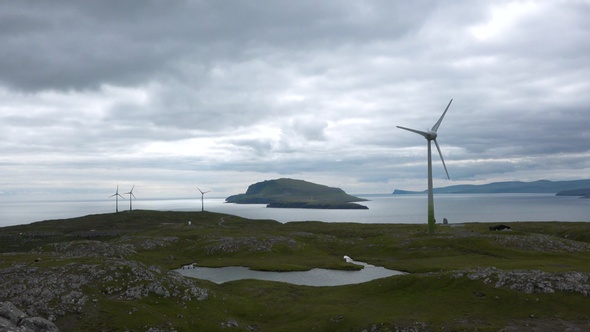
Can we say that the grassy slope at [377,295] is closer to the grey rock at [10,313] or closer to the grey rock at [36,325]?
the grey rock at [36,325]

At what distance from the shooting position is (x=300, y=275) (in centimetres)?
7925

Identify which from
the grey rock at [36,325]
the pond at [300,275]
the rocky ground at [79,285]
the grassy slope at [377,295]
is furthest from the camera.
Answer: the pond at [300,275]

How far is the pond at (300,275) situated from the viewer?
72875 millimetres

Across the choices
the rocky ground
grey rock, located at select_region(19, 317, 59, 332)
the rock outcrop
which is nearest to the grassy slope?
the rocky ground

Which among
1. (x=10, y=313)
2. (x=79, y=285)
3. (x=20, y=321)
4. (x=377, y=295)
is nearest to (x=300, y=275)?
(x=377, y=295)

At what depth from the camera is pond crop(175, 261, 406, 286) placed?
239 feet

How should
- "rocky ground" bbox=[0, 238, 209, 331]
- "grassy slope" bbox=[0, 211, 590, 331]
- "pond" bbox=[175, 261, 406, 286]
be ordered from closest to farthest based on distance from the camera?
1. "grassy slope" bbox=[0, 211, 590, 331]
2. "rocky ground" bbox=[0, 238, 209, 331]
3. "pond" bbox=[175, 261, 406, 286]

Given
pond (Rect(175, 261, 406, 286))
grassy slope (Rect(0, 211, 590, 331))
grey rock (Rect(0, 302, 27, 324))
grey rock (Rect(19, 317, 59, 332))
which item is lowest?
pond (Rect(175, 261, 406, 286))

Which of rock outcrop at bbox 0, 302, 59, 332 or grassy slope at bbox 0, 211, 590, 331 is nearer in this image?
rock outcrop at bbox 0, 302, 59, 332

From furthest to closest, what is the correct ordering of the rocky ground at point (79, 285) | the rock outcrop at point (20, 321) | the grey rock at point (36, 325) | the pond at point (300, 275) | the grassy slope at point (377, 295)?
the pond at point (300, 275) → the rocky ground at point (79, 285) → the grassy slope at point (377, 295) → the grey rock at point (36, 325) → the rock outcrop at point (20, 321)

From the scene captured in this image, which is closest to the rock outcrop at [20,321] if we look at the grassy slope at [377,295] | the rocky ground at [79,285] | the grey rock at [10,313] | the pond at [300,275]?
the grey rock at [10,313]

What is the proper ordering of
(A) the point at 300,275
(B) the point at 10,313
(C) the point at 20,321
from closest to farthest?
(B) the point at 10,313 < (C) the point at 20,321 < (A) the point at 300,275

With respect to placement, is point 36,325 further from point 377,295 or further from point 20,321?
point 377,295

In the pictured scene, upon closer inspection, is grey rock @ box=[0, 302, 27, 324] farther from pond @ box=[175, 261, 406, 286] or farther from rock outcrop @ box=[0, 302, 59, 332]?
pond @ box=[175, 261, 406, 286]
